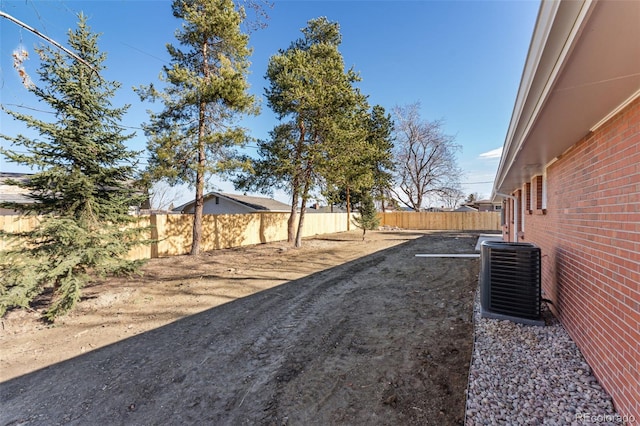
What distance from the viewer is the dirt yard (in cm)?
235

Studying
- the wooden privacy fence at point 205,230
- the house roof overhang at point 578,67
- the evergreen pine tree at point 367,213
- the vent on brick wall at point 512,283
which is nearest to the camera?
the house roof overhang at point 578,67

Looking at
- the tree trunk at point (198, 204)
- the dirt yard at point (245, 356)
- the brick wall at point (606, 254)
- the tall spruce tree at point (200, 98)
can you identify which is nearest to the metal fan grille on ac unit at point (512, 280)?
the brick wall at point (606, 254)

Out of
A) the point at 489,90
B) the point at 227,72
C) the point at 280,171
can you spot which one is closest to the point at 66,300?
the point at 227,72

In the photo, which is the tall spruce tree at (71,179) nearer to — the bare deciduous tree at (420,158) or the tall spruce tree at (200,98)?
the tall spruce tree at (200,98)

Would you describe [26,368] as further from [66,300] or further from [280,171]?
[280,171]

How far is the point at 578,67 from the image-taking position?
63.8 inches

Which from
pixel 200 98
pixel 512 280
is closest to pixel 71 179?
pixel 200 98

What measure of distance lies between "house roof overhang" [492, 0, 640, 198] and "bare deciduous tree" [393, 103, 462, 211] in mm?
28919

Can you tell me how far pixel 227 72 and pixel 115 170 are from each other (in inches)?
207

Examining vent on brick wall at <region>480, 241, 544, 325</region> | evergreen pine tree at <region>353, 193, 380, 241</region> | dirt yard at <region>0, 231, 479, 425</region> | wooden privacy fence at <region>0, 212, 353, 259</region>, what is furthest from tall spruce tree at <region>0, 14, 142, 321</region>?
evergreen pine tree at <region>353, 193, 380, 241</region>

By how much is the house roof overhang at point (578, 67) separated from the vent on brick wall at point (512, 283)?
5.14ft

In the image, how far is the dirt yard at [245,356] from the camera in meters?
2.35

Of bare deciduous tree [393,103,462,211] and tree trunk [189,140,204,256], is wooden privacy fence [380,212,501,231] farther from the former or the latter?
tree trunk [189,140,204,256]

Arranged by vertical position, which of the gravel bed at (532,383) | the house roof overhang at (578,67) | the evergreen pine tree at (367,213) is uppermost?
the house roof overhang at (578,67)
